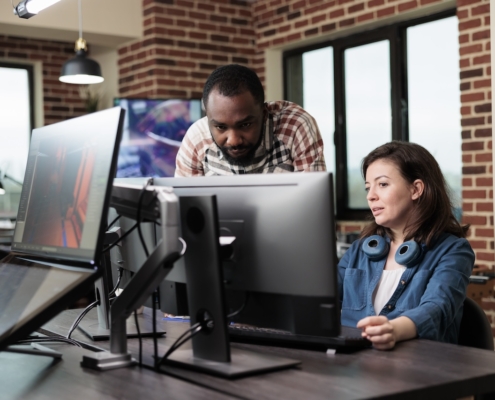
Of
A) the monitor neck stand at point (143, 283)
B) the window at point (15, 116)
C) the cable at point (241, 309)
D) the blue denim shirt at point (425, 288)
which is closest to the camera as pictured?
the monitor neck stand at point (143, 283)

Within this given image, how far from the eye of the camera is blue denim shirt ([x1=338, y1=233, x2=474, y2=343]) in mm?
1762

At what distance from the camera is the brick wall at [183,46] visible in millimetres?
5465

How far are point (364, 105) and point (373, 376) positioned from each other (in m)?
4.15

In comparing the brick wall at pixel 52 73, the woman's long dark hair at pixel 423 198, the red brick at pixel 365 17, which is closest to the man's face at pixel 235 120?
the woman's long dark hair at pixel 423 198

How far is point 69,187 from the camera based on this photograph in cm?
147

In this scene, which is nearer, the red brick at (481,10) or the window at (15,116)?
the red brick at (481,10)

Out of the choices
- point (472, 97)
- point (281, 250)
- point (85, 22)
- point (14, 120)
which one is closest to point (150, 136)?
point (85, 22)

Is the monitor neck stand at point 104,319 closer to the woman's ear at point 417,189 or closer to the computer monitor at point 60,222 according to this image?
the computer monitor at point 60,222

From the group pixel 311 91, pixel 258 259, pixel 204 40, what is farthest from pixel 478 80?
pixel 258 259

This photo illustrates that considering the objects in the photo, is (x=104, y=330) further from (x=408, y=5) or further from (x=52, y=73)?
(x=52, y=73)

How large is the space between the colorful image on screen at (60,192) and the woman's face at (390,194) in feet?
2.98

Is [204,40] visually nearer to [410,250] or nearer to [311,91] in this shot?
[311,91]

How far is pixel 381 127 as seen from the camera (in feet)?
17.1

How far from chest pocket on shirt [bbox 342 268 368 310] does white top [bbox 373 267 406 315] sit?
1.4 inches
